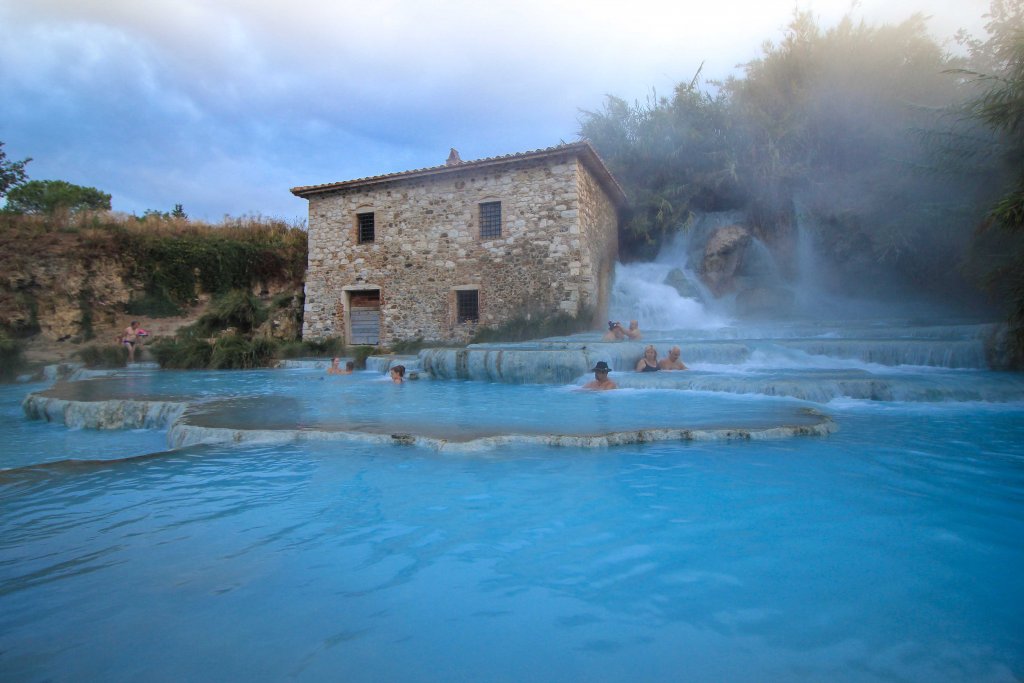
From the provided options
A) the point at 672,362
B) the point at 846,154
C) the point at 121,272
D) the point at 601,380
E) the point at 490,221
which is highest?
the point at 846,154

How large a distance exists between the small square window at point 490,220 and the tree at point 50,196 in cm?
2088

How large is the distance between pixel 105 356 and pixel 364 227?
25.2 ft

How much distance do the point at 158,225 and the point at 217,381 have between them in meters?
10.5

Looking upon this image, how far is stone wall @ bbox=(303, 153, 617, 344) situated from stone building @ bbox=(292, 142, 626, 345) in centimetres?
3

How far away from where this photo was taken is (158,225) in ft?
56.5

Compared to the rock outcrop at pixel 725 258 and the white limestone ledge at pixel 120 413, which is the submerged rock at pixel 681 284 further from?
the white limestone ledge at pixel 120 413

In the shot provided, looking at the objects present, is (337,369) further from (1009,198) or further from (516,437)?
(1009,198)

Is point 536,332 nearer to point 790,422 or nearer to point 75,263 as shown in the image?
point 790,422

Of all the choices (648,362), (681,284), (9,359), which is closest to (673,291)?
(681,284)

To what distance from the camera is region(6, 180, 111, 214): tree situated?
25453mm

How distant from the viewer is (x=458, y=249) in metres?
14.6

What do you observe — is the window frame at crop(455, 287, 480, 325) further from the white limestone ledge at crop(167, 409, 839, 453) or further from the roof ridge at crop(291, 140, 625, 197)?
the white limestone ledge at crop(167, 409, 839, 453)

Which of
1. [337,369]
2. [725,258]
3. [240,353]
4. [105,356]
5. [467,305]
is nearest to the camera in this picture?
[337,369]

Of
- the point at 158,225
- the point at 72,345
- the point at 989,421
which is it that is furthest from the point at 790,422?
the point at 158,225
